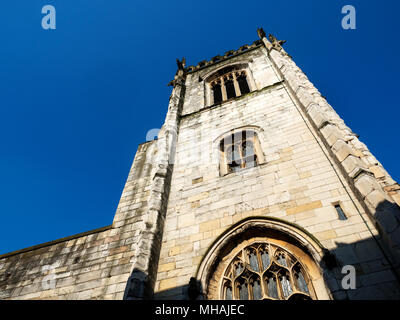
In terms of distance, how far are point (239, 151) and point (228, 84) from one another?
7908 millimetres

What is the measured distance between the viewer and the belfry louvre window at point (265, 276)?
4.78 metres

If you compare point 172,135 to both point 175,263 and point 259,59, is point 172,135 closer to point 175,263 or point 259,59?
point 175,263

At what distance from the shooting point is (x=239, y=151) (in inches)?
341

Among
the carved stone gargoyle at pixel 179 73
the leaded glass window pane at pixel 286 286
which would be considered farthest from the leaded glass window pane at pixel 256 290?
the carved stone gargoyle at pixel 179 73

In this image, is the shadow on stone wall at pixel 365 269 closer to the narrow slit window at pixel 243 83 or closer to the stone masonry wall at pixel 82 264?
the stone masonry wall at pixel 82 264

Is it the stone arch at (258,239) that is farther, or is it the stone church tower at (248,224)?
the stone arch at (258,239)

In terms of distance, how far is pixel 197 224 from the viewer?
6508 millimetres

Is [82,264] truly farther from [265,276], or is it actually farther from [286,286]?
[286,286]

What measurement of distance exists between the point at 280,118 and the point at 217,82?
789 centimetres

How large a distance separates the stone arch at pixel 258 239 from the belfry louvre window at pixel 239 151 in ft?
7.24

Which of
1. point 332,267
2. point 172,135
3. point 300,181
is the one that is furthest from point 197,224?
point 172,135

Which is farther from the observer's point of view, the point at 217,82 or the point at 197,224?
the point at 217,82

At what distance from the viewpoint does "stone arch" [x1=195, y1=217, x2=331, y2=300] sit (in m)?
4.78

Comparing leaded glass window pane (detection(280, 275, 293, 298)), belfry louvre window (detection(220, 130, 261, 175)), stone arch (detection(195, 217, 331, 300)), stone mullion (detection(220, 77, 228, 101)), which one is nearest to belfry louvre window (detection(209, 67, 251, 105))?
stone mullion (detection(220, 77, 228, 101))
